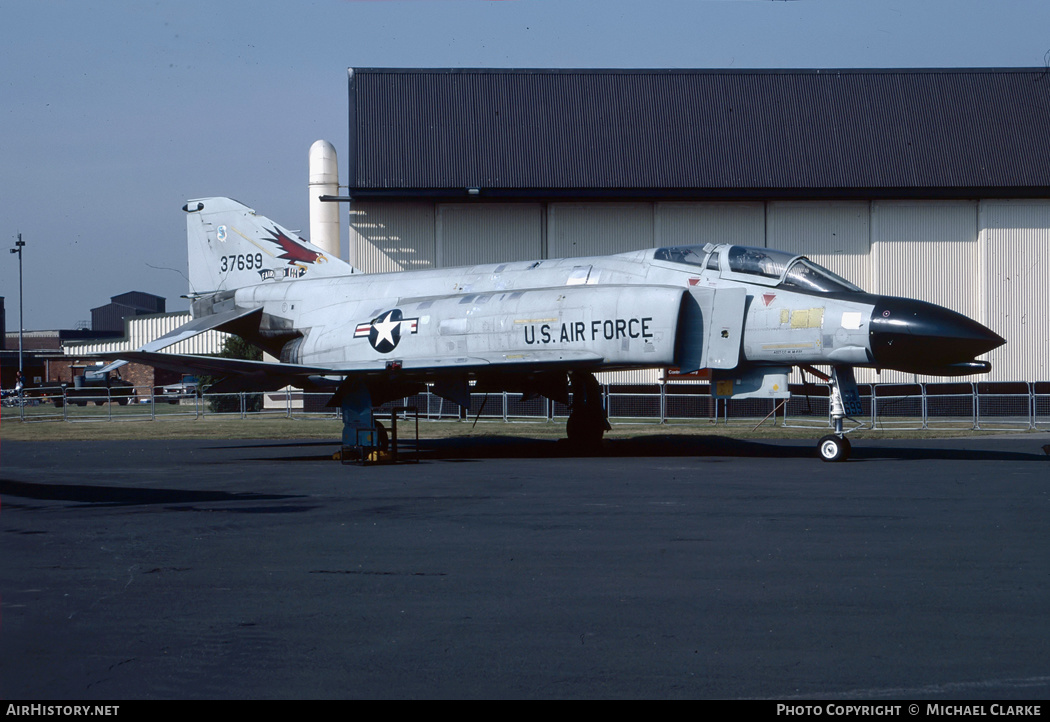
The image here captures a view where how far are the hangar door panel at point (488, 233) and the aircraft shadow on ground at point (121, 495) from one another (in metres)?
22.0

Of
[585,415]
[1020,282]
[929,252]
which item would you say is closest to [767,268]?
[585,415]

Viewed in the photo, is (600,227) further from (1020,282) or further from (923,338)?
(923,338)

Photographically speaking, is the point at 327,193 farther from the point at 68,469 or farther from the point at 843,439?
the point at 843,439

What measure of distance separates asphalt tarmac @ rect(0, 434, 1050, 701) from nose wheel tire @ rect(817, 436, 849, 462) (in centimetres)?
204

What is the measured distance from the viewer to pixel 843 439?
14227mm

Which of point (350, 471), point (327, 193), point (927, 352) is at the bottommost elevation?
point (350, 471)

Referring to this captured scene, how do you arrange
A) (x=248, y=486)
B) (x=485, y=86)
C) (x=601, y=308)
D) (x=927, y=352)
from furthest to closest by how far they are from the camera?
(x=485, y=86)
(x=601, y=308)
(x=927, y=352)
(x=248, y=486)

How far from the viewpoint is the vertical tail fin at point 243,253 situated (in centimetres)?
2055

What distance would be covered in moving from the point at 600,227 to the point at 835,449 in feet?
65.8

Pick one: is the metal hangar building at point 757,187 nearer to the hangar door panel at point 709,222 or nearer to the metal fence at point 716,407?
the hangar door panel at point 709,222

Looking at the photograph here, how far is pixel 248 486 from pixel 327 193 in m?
25.6

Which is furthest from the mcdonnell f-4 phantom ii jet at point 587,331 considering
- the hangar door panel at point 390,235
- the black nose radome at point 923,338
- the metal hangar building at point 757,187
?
the metal hangar building at point 757,187

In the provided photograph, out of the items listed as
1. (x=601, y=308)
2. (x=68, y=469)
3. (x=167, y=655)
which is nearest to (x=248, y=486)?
(x=68, y=469)

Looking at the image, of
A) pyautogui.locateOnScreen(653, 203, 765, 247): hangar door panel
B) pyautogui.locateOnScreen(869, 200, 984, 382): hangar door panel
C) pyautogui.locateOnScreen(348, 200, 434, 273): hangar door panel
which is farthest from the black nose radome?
pyautogui.locateOnScreen(348, 200, 434, 273): hangar door panel
